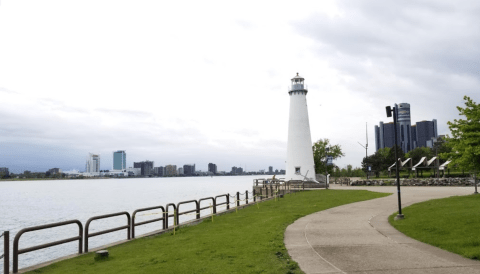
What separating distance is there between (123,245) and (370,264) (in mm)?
8089

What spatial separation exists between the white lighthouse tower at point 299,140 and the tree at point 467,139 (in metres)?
25.3

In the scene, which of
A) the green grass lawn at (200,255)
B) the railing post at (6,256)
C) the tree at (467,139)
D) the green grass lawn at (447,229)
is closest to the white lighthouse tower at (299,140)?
the tree at (467,139)

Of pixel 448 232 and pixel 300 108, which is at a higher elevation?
pixel 300 108

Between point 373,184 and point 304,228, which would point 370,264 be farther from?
point 373,184

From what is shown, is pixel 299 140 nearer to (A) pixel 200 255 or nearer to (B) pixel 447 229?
(B) pixel 447 229

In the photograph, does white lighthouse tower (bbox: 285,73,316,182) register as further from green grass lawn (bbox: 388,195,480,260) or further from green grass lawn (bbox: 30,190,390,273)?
green grass lawn (bbox: 30,190,390,273)

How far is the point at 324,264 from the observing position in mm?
7922

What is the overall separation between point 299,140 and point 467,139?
91.7ft

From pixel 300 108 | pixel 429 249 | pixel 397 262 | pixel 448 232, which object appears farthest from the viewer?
pixel 300 108

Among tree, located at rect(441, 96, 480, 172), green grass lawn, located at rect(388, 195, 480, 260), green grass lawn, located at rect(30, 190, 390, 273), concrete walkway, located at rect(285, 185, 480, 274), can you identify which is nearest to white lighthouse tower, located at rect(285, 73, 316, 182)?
tree, located at rect(441, 96, 480, 172)

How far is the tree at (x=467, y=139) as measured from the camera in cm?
2147

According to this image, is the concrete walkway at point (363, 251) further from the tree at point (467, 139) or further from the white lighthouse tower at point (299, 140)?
the white lighthouse tower at point (299, 140)

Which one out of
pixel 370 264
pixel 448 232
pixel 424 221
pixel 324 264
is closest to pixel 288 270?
pixel 324 264

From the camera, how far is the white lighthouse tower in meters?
49.0
